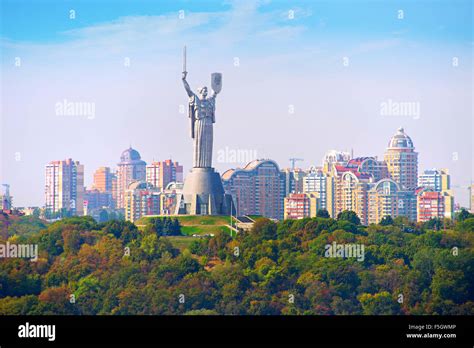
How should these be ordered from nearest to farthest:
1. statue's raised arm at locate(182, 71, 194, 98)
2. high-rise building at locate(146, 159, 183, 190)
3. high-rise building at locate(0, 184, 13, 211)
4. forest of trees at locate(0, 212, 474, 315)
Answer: forest of trees at locate(0, 212, 474, 315) < statue's raised arm at locate(182, 71, 194, 98) < high-rise building at locate(0, 184, 13, 211) < high-rise building at locate(146, 159, 183, 190)

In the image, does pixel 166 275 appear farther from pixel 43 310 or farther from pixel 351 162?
pixel 351 162

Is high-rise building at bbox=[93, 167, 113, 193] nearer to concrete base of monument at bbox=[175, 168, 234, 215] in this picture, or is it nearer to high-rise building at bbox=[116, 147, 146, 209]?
high-rise building at bbox=[116, 147, 146, 209]

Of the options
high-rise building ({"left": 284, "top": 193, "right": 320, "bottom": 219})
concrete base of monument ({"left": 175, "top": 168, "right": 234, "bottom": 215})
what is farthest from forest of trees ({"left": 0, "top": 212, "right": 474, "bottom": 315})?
high-rise building ({"left": 284, "top": 193, "right": 320, "bottom": 219})

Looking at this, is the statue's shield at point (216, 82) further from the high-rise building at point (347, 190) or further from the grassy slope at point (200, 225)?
the high-rise building at point (347, 190)
